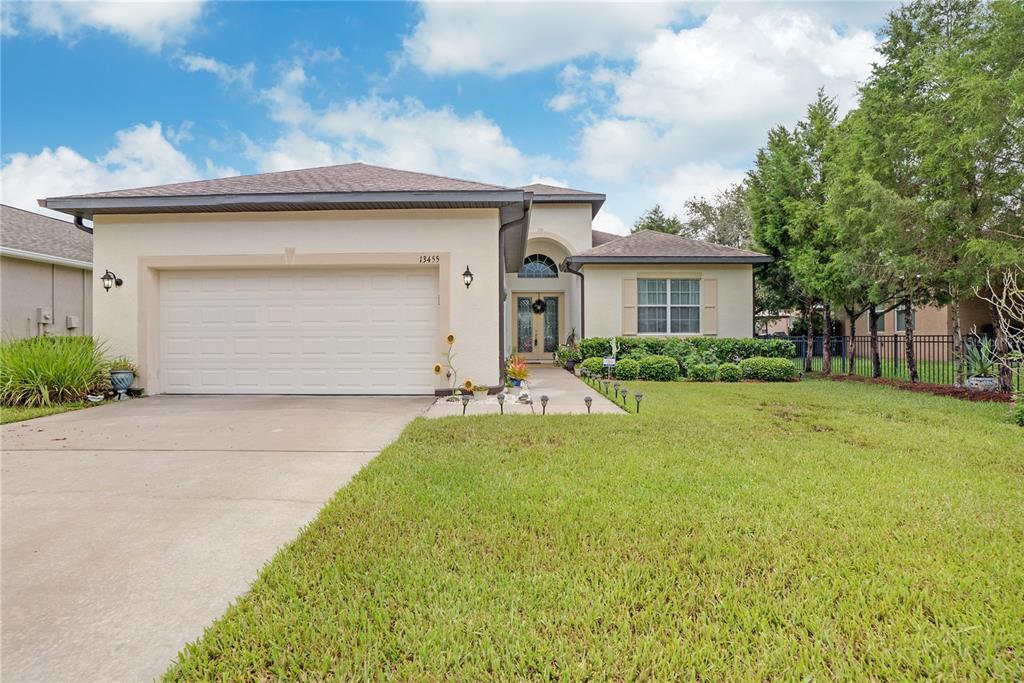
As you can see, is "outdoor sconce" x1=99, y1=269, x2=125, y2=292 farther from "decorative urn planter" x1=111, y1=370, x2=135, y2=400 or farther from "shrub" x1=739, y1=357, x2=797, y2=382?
"shrub" x1=739, y1=357, x2=797, y2=382

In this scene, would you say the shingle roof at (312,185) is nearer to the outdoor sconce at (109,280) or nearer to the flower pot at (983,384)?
the outdoor sconce at (109,280)

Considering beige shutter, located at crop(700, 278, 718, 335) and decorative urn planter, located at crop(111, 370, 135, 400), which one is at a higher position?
beige shutter, located at crop(700, 278, 718, 335)

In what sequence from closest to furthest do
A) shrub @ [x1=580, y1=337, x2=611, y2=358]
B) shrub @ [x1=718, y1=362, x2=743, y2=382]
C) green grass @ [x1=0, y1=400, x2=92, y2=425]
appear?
1. green grass @ [x1=0, y1=400, x2=92, y2=425]
2. shrub @ [x1=718, y1=362, x2=743, y2=382]
3. shrub @ [x1=580, y1=337, x2=611, y2=358]

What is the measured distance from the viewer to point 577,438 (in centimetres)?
550

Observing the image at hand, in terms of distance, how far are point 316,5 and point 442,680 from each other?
12.1 m

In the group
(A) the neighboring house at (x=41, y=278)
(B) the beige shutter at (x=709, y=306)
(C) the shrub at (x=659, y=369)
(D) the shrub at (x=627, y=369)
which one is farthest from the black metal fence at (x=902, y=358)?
(A) the neighboring house at (x=41, y=278)

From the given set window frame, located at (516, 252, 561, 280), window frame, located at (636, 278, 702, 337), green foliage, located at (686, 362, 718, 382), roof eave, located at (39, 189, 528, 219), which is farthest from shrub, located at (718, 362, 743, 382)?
window frame, located at (516, 252, 561, 280)

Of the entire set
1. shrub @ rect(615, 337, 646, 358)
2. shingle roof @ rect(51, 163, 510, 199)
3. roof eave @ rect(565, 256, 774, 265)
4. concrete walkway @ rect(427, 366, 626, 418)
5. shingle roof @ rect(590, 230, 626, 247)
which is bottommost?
concrete walkway @ rect(427, 366, 626, 418)

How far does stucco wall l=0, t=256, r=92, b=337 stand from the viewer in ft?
38.9

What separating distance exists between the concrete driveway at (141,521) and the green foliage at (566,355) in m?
8.61

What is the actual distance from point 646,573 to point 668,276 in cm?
1351

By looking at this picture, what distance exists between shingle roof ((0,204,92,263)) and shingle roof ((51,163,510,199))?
18.6 ft

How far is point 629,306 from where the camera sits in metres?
14.9

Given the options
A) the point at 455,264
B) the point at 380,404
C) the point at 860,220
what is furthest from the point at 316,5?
the point at 860,220
